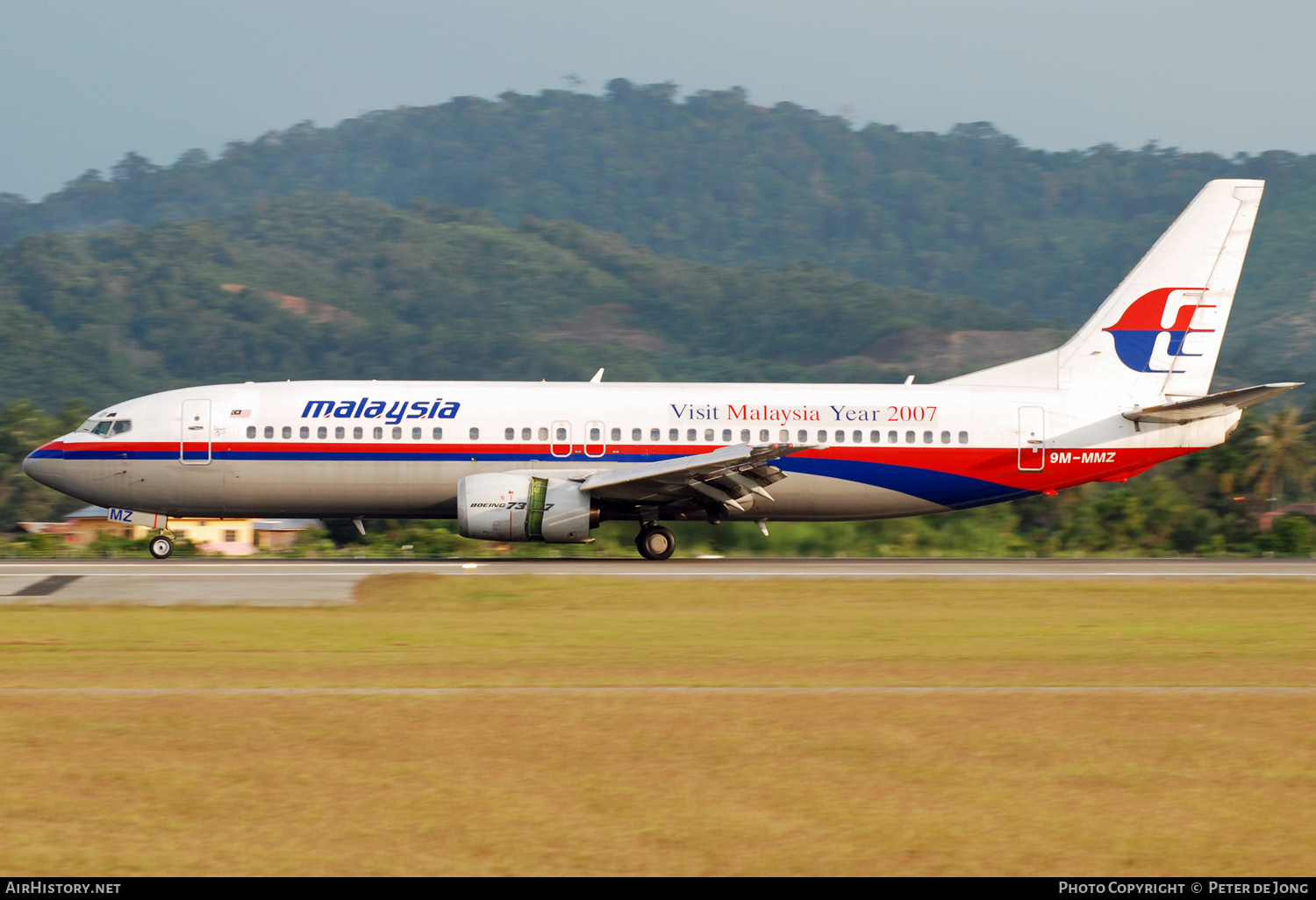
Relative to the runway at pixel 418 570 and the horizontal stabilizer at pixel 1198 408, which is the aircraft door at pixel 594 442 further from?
the horizontal stabilizer at pixel 1198 408

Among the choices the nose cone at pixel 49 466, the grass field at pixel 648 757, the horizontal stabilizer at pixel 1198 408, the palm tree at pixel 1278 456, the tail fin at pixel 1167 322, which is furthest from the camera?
the palm tree at pixel 1278 456

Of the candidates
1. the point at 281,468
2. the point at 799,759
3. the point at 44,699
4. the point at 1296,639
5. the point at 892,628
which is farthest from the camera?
the point at 281,468

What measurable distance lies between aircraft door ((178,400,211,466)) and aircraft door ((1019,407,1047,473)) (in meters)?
18.8

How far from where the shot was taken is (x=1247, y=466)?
81.1 m

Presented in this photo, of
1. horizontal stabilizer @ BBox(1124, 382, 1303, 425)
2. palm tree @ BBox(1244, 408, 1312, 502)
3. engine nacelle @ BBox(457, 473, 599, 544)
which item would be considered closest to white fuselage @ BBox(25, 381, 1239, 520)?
horizontal stabilizer @ BBox(1124, 382, 1303, 425)

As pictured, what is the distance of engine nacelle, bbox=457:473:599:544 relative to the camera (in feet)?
97.7

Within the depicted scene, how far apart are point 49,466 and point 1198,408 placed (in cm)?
2650

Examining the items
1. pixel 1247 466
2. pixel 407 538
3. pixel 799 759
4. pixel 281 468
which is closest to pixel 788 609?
pixel 799 759

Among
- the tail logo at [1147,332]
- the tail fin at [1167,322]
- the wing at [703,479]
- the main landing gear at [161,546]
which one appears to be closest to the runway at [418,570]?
the main landing gear at [161,546]

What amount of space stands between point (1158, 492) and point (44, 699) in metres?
55.5

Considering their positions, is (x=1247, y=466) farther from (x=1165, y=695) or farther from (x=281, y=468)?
(x=1165, y=695)

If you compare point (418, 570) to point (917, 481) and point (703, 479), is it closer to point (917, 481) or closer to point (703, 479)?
point (703, 479)

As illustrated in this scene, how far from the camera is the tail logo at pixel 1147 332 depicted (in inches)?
1334

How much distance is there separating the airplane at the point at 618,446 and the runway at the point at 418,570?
1.31 meters
